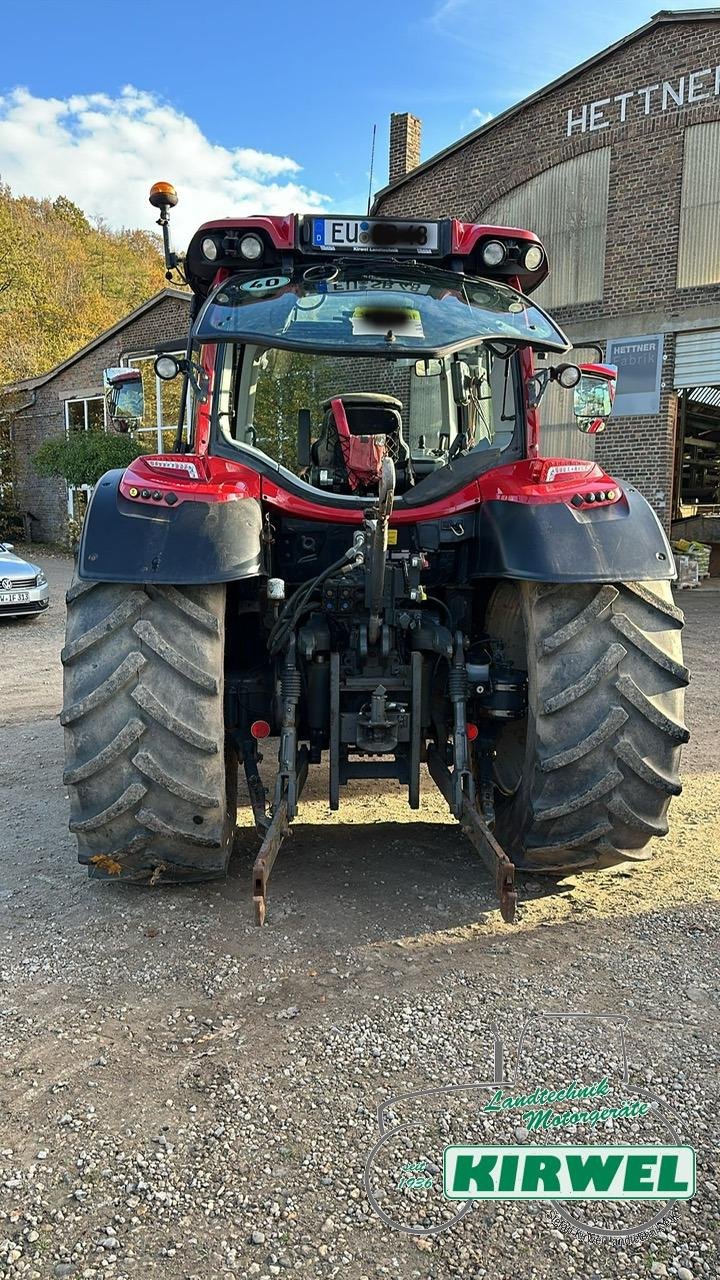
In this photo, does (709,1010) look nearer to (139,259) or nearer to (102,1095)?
(102,1095)

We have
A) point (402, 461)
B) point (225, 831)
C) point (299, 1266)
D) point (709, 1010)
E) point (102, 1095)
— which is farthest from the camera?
point (402, 461)

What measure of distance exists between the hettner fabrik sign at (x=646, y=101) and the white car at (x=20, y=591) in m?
11.6

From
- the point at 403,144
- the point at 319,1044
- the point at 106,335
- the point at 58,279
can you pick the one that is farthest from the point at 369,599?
the point at 58,279

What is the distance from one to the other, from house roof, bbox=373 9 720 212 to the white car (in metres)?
11.0

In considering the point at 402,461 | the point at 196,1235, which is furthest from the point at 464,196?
the point at 196,1235

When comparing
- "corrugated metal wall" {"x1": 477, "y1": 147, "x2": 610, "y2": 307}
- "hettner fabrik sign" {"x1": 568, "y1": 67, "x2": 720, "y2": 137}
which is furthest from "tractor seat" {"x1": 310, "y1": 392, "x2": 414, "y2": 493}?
"hettner fabrik sign" {"x1": 568, "y1": 67, "x2": 720, "y2": 137}

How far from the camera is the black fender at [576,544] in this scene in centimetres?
330

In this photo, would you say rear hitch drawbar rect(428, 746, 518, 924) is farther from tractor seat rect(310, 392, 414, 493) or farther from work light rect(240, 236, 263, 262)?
work light rect(240, 236, 263, 262)

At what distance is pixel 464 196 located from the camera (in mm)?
17297

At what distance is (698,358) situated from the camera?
1470 centimetres

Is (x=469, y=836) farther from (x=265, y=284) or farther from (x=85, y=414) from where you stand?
(x=85, y=414)

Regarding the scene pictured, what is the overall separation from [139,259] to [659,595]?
2281 inches

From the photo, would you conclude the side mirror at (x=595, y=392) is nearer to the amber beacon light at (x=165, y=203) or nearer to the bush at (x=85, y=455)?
the amber beacon light at (x=165, y=203)

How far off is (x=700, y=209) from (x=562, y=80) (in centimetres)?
341
